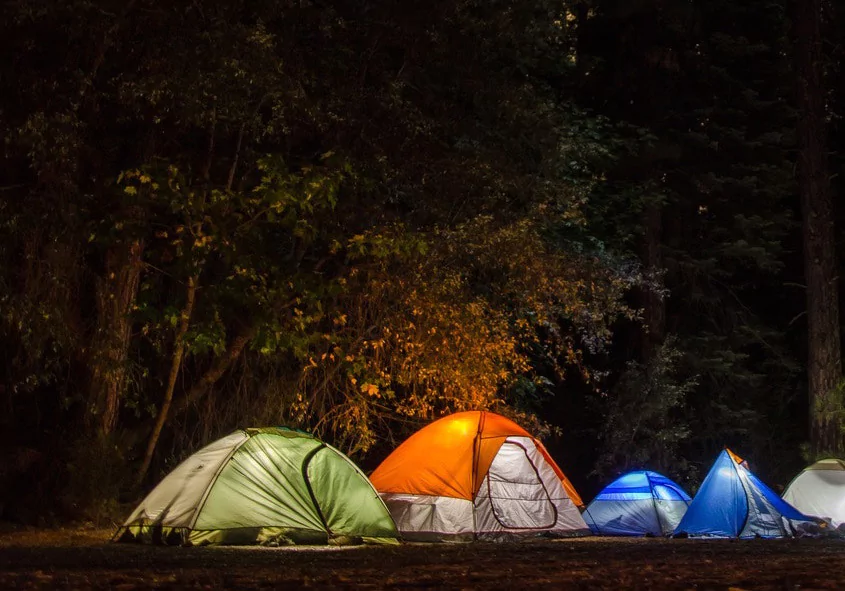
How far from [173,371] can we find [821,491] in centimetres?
915

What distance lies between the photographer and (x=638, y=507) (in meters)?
16.5

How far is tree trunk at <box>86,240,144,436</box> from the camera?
13.9 meters

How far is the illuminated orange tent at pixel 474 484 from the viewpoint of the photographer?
45.1 ft

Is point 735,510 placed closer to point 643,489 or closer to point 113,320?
point 643,489

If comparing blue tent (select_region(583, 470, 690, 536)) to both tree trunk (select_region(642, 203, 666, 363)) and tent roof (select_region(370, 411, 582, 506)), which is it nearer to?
tent roof (select_region(370, 411, 582, 506))

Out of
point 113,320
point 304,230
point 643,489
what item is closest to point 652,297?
point 643,489

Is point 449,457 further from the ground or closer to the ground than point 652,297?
closer to the ground

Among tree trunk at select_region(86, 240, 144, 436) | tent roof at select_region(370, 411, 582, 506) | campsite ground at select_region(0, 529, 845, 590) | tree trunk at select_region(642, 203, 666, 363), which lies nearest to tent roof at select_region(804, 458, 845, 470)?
campsite ground at select_region(0, 529, 845, 590)

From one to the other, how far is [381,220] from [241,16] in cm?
327

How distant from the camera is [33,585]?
6289 millimetres

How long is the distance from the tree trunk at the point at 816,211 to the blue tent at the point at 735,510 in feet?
25.1

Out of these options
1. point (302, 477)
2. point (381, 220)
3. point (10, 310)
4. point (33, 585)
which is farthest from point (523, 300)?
point (33, 585)

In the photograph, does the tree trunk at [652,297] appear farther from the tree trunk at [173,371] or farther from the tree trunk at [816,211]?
the tree trunk at [173,371]

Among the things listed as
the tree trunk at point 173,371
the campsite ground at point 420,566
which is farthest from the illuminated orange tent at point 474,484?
the tree trunk at point 173,371
